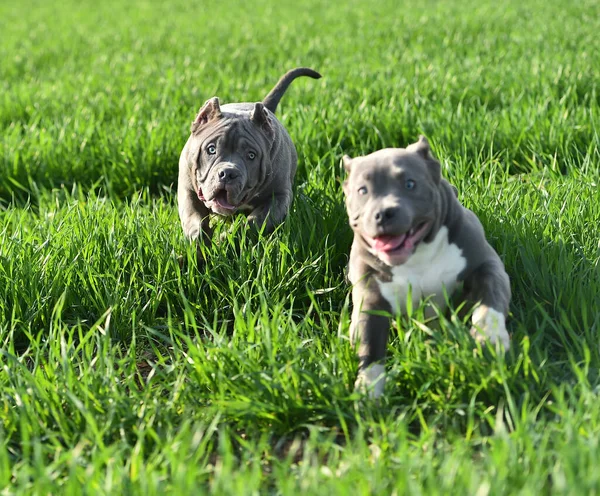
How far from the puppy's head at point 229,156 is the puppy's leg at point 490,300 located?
3.99ft

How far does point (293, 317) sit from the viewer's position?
363 cm

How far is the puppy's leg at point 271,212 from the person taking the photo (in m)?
3.88

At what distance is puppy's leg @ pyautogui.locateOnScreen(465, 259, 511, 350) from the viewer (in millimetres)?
2711

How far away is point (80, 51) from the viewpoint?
1127cm

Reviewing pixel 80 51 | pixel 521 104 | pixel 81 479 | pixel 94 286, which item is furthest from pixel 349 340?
pixel 80 51

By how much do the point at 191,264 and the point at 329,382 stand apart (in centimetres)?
118

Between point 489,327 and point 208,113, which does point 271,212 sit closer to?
point 208,113

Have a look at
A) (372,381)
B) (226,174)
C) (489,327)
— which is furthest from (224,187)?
(489,327)

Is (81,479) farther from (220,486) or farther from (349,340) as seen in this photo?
(349,340)

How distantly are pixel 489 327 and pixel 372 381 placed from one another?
443 millimetres

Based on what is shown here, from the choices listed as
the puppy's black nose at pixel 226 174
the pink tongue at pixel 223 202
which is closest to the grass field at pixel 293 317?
the pink tongue at pixel 223 202

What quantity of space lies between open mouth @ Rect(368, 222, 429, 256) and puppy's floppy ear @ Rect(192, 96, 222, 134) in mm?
1410

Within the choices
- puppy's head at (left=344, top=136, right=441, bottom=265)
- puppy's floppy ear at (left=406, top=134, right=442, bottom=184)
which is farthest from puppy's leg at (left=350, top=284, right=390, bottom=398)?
puppy's floppy ear at (left=406, top=134, right=442, bottom=184)

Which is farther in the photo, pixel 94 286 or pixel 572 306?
pixel 94 286
